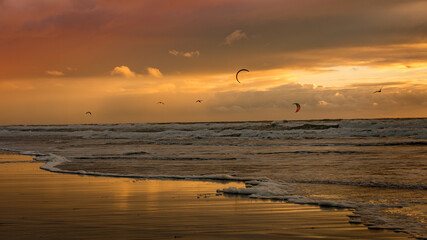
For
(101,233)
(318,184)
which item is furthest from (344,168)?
(101,233)

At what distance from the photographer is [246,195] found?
1043 centimetres

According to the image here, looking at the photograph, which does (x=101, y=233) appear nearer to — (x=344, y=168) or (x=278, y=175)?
(x=278, y=175)

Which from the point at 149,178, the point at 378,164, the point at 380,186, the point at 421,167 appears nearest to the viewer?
the point at 380,186

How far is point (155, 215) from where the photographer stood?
7977mm

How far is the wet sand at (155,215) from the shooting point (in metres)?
6.59

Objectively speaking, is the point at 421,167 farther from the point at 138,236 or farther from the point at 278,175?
the point at 138,236

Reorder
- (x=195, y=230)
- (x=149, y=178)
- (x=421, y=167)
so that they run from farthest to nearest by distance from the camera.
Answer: (x=421, y=167), (x=149, y=178), (x=195, y=230)

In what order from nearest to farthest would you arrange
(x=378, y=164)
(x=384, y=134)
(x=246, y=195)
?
(x=246, y=195) → (x=378, y=164) → (x=384, y=134)

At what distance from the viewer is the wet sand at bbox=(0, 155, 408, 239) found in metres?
6.59

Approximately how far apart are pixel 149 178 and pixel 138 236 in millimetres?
7476

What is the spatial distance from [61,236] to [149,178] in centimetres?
742

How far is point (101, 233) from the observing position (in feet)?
21.6

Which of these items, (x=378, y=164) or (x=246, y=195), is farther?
(x=378, y=164)

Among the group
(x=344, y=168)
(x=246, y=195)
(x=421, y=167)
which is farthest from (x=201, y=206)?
(x=421, y=167)
